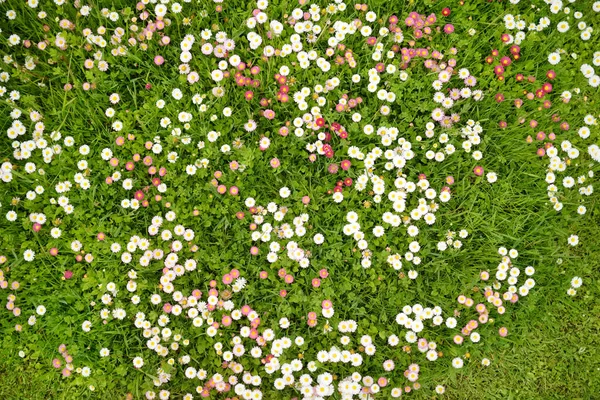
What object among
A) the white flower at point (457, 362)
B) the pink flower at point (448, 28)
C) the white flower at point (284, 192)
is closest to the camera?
the white flower at point (457, 362)

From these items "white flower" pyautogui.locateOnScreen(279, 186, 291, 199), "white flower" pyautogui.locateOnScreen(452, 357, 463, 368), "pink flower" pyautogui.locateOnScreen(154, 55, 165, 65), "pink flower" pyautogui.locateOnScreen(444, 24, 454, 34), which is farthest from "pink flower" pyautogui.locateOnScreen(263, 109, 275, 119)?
"white flower" pyautogui.locateOnScreen(452, 357, 463, 368)

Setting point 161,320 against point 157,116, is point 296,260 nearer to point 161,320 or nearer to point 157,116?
point 161,320

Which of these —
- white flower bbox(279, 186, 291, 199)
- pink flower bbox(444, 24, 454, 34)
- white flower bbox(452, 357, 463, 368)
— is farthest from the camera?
pink flower bbox(444, 24, 454, 34)

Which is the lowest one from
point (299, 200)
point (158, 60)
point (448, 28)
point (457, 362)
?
point (457, 362)

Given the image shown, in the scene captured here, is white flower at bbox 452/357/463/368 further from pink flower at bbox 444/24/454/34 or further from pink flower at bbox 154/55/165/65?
pink flower at bbox 154/55/165/65

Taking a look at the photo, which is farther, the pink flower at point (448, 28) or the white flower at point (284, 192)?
the pink flower at point (448, 28)

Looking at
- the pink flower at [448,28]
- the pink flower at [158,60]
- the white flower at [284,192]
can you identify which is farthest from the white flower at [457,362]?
the pink flower at [158,60]

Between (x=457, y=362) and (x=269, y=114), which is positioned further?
(x=269, y=114)

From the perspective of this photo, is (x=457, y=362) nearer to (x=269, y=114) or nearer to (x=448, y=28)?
(x=269, y=114)

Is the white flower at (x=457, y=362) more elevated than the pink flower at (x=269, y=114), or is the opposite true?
the pink flower at (x=269, y=114)

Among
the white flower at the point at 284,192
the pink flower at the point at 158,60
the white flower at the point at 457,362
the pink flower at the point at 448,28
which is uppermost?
the pink flower at the point at 448,28

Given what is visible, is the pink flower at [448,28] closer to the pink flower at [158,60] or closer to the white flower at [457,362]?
the pink flower at [158,60]

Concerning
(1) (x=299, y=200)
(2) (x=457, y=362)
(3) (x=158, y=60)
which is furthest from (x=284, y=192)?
(2) (x=457, y=362)
